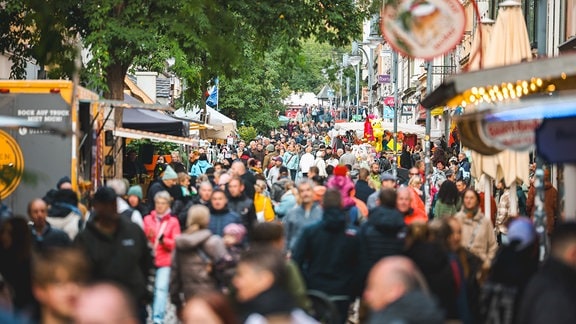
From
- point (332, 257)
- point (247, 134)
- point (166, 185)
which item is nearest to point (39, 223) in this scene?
point (332, 257)

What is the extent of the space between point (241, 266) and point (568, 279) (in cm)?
194

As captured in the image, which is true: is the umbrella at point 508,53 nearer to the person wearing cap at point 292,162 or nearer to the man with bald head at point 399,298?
the man with bald head at point 399,298

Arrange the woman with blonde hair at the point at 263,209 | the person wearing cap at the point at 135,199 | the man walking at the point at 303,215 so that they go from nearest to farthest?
the man walking at the point at 303,215
the person wearing cap at the point at 135,199
the woman with blonde hair at the point at 263,209

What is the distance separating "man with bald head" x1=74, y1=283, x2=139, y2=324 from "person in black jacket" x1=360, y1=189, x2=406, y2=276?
6.64 metres

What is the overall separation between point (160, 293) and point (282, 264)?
655cm

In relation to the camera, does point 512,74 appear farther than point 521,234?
No

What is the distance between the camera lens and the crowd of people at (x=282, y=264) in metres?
7.27

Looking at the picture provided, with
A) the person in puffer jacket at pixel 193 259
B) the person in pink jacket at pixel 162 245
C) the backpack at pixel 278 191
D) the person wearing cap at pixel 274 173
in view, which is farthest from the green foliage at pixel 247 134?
the person in puffer jacket at pixel 193 259

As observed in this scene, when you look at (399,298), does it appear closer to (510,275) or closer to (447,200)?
(510,275)

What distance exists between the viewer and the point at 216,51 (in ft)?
49.0

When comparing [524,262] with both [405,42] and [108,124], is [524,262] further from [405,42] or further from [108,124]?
[108,124]

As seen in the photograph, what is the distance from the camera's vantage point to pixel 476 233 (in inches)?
565

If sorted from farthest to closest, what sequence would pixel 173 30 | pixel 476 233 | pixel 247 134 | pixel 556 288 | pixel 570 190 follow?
pixel 247 134 < pixel 173 30 < pixel 476 233 < pixel 570 190 < pixel 556 288

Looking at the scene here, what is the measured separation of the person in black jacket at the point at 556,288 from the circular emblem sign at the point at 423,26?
5.90 m
